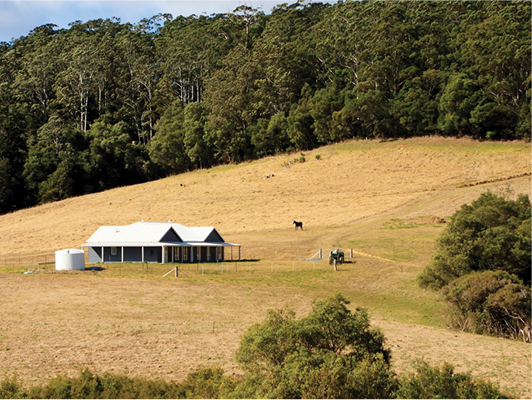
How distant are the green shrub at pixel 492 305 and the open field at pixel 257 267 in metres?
1.22

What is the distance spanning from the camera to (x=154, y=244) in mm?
47719

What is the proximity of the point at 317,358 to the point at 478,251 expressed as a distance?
722 inches

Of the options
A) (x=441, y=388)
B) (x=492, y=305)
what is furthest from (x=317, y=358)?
(x=492, y=305)

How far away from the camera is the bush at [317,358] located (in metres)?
12.1

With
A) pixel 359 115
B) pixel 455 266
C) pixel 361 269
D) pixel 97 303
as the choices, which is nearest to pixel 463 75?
pixel 359 115

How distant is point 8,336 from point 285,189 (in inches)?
2206

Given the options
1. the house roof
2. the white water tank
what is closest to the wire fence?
the white water tank

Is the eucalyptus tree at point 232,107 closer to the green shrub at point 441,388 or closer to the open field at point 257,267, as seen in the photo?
the open field at point 257,267

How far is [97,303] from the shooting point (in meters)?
28.3

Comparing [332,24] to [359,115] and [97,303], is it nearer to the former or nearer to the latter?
[359,115]

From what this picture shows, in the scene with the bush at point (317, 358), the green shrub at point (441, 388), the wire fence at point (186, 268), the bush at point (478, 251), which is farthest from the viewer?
the wire fence at point (186, 268)

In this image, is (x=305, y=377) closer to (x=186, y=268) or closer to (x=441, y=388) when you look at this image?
(x=441, y=388)

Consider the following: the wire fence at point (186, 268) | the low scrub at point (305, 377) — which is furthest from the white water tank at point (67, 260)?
the low scrub at point (305, 377)

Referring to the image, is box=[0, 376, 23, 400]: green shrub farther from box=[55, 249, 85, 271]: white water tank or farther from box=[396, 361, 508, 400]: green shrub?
box=[55, 249, 85, 271]: white water tank
